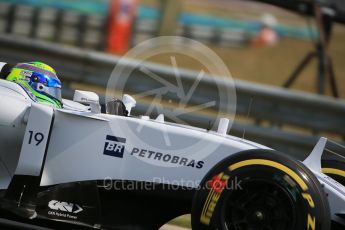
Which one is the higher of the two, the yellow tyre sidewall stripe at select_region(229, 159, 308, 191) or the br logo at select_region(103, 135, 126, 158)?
the yellow tyre sidewall stripe at select_region(229, 159, 308, 191)

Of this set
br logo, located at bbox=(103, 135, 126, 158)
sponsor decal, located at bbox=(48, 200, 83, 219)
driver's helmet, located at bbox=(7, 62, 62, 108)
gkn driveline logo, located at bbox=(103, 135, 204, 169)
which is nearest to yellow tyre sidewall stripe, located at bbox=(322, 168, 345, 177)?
gkn driveline logo, located at bbox=(103, 135, 204, 169)

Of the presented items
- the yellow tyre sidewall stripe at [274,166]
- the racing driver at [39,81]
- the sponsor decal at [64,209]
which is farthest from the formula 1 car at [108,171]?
the racing driver at [39,81]

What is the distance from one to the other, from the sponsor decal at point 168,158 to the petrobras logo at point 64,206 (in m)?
0.60

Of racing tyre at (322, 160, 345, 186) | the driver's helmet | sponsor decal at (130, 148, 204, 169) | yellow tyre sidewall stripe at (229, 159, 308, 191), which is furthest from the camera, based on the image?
the driver's helmet

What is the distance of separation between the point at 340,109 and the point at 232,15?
75.8 ft

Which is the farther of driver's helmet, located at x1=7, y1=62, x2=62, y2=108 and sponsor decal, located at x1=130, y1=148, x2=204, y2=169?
driver's helmet, located at x1=7, y1=62, x2=62, y2=108

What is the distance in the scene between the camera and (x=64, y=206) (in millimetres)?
5590

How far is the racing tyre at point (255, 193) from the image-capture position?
503 centimetres

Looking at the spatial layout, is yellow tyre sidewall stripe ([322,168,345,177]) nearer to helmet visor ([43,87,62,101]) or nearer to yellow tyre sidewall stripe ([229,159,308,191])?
yellow tyre sidewall stripe ([229,159,308,191])

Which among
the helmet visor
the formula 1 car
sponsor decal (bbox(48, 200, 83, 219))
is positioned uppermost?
the helmet visor

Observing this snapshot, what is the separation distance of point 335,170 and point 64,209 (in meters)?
2.32

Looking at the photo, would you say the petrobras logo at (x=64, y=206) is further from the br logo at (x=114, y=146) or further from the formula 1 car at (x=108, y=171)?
the br logo at (x=114, y=146)

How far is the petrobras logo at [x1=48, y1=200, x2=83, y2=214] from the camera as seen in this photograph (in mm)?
5570

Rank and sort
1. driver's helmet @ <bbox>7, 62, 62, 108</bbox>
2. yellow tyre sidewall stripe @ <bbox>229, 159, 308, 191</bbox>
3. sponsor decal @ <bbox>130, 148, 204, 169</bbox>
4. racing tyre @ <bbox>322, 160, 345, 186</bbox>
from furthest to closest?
driver's helmet @ <bbox>7, 62, 62, 108</bbox> < racing tyre @ <bbox>322, 160, 345, 186</bbox> < sponsor decal @ <bbox>130, 148, 204, 169</bbox> < yellow tyre sidewall stripe @ <bbox>229, 159, 308, 191</bbox>
